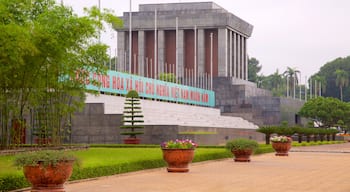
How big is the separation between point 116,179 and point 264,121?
6262 cm

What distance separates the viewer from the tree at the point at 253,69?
146500 mm

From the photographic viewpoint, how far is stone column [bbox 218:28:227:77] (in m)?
89.2

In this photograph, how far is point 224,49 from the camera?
8988cm

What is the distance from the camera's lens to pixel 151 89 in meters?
60.0

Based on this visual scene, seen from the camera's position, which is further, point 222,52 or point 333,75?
point 333,75

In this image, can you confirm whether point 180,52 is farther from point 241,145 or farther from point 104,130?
point 241,145

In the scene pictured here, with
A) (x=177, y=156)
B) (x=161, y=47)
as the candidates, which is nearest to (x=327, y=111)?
(x=161, y=47)

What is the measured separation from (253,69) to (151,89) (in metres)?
90.1

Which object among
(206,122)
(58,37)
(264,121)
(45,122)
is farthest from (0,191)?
(264,121)

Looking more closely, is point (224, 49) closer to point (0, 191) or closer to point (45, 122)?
point (45, 122)

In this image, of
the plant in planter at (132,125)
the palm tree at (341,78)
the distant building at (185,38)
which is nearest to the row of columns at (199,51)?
the distant building at (185,38)

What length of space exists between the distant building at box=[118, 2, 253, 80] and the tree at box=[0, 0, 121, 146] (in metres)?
55.2

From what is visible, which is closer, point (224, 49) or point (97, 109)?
point (97, 109)

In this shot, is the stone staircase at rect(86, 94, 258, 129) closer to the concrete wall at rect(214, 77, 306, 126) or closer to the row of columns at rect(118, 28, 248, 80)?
the concrete wall at rect(214, 77, 306, 126)
